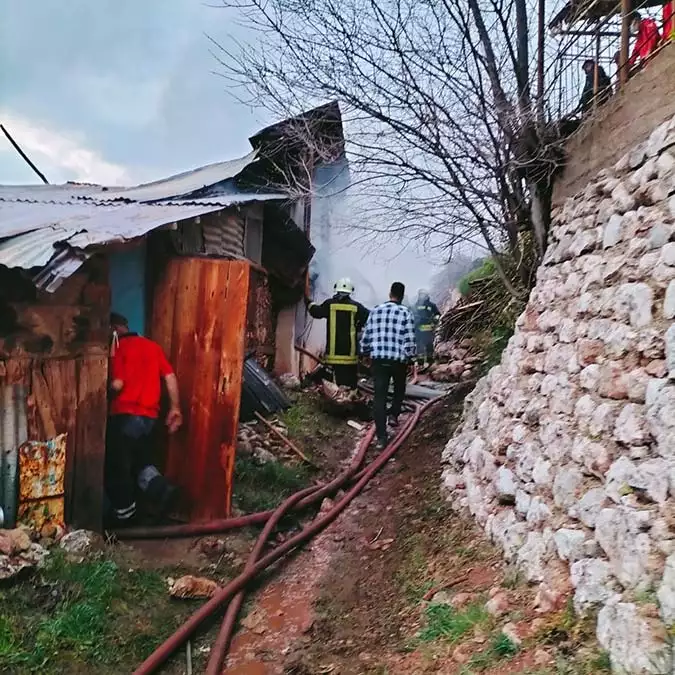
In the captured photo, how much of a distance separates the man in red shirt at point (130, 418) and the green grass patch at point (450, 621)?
2.91 meters

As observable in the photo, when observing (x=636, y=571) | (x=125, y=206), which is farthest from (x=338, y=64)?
(x=636, y=571)

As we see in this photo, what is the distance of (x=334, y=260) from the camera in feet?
→ 44.0

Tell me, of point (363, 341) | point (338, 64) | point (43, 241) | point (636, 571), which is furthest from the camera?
point (363, 341)

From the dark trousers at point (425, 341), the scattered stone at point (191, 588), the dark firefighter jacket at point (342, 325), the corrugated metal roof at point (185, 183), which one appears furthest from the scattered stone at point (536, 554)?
the dark trousers at point (425, 341)

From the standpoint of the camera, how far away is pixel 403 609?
4199mm

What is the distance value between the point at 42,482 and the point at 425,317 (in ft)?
34.0

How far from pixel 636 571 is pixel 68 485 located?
13.9 ft

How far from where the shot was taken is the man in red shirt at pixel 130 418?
5.69m

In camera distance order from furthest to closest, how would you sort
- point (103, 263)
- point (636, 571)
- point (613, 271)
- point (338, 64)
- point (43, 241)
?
1. point (338, 64)
2. point (103, 263)
3. point (43, 241)
4. point (613, 271)
5. point (636, 571)

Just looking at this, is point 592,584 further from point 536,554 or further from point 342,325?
point 342,325

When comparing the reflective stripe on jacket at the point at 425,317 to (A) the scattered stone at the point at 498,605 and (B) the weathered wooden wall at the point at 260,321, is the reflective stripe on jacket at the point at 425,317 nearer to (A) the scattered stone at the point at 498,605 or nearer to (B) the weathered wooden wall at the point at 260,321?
(B) the weathered wooden wall at the point at 260,321

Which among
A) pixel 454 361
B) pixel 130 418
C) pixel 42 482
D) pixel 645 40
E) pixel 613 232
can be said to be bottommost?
pixel 42 482

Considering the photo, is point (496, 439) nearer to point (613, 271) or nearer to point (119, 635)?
point (613, 271)

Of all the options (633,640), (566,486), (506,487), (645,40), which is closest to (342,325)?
(506,487)
